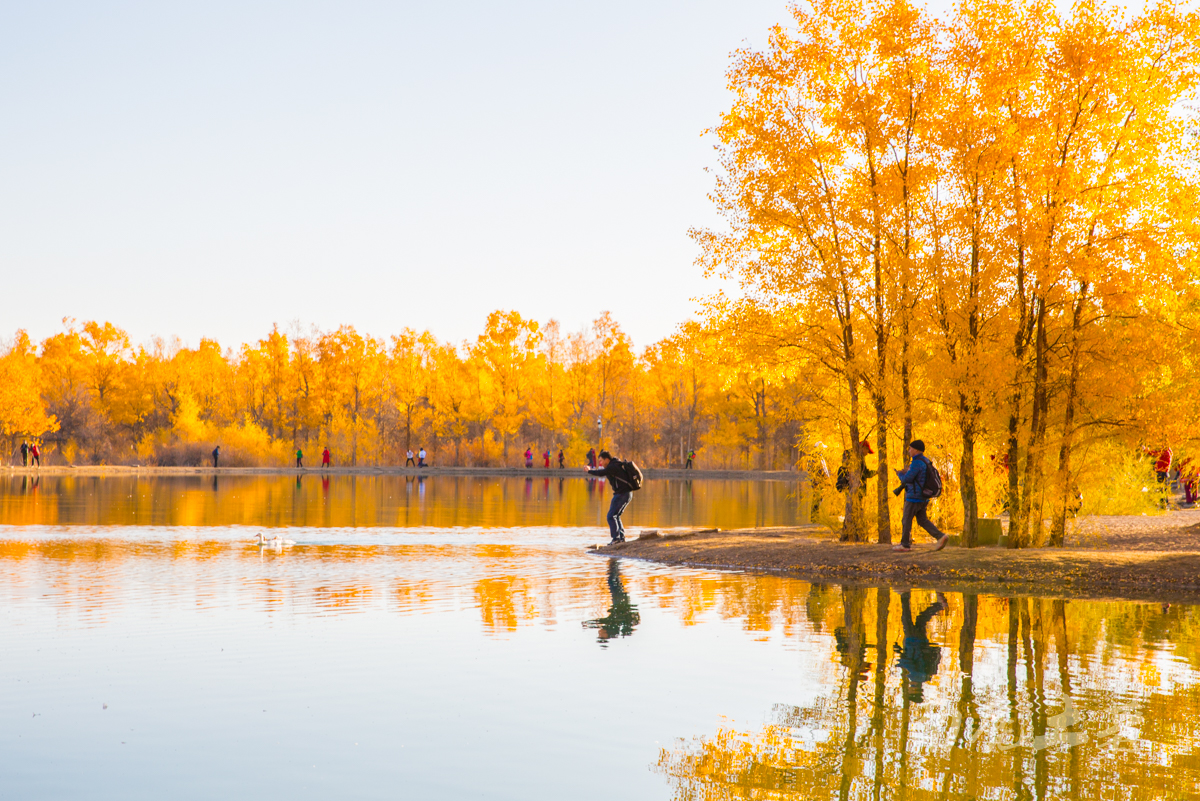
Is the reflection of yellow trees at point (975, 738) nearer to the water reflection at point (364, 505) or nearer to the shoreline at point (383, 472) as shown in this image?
the water reflection at point (364, 505)

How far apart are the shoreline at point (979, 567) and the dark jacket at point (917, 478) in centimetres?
107

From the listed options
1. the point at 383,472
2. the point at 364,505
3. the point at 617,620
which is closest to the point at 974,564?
the point at 617,620

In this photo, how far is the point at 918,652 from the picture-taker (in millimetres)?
12234

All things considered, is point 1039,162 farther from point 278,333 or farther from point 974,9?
point 278,333

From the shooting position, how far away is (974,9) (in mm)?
20266

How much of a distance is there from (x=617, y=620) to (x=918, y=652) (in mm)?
3880

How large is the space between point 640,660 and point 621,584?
21.0 feet

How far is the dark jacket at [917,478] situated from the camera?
19391 millimetres

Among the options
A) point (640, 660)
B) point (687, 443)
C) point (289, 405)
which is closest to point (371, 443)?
point (289, 405)

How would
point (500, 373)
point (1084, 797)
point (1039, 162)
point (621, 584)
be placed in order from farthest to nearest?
1. point (500, 373)
2. point (1039, 162)
3. point (621, 584)
4. point (1084, 797)

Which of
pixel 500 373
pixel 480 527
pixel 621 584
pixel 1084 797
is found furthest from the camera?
pixel 500 373

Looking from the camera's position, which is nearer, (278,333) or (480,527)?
(480,527)

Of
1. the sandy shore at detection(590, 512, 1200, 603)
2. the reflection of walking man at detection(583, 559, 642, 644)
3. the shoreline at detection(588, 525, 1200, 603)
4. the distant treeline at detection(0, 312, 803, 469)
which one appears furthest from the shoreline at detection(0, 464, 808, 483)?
the reflection of walking man at detection(583, 559, 642, 644)

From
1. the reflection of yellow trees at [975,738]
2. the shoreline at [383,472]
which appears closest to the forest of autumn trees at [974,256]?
the reflection of yellow trees at [975,738]
